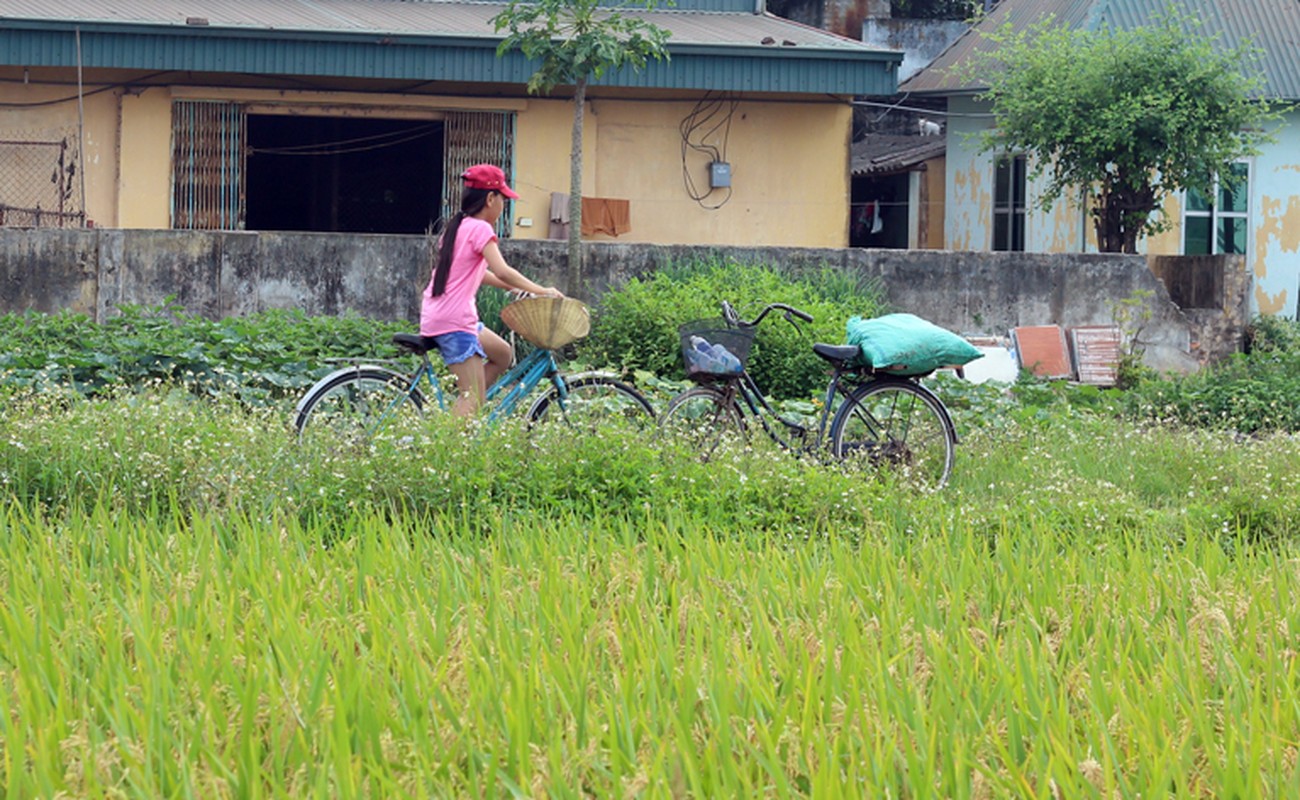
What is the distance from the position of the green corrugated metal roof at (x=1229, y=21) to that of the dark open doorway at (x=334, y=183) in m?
6.76

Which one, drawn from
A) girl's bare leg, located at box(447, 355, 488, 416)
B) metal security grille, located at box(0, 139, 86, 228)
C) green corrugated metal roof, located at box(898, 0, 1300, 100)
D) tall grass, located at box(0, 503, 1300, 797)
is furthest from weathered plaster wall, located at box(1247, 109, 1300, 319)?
tall grass, located at box(0, 503, 1300, 797)

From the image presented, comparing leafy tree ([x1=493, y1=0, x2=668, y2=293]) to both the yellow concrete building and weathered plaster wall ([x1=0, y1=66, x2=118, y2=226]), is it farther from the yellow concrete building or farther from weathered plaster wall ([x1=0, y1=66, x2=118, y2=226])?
weathered plaster wall ([x1=0, y1=66, x2=118, y2=226])

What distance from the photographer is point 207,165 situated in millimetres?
16188

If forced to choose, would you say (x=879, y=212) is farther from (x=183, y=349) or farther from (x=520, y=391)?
(x=520, y=391)

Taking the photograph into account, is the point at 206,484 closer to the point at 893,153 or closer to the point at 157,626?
the point at 157,626

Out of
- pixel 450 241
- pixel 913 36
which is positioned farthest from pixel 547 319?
pixel 913 36

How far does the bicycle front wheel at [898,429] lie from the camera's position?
7.99 meters

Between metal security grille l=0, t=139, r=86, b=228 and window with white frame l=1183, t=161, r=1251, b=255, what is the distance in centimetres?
1243

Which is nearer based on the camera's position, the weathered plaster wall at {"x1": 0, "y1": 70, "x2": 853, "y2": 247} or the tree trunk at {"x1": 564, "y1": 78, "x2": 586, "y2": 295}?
the tree trunk at {"x1": 564, "y1": 78, "x2": 586, "y2": 295}

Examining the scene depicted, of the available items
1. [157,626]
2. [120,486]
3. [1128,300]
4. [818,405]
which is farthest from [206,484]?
[1128,300]

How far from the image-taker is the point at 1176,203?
19.3m

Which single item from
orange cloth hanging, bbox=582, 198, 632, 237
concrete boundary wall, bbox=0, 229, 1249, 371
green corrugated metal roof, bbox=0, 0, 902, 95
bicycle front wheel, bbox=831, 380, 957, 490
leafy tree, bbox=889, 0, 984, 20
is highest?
leafy tree, bbox=889, 0, 984, 20

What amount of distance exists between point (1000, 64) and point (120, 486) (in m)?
15.9

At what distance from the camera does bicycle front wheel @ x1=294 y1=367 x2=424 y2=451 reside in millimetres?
6742
